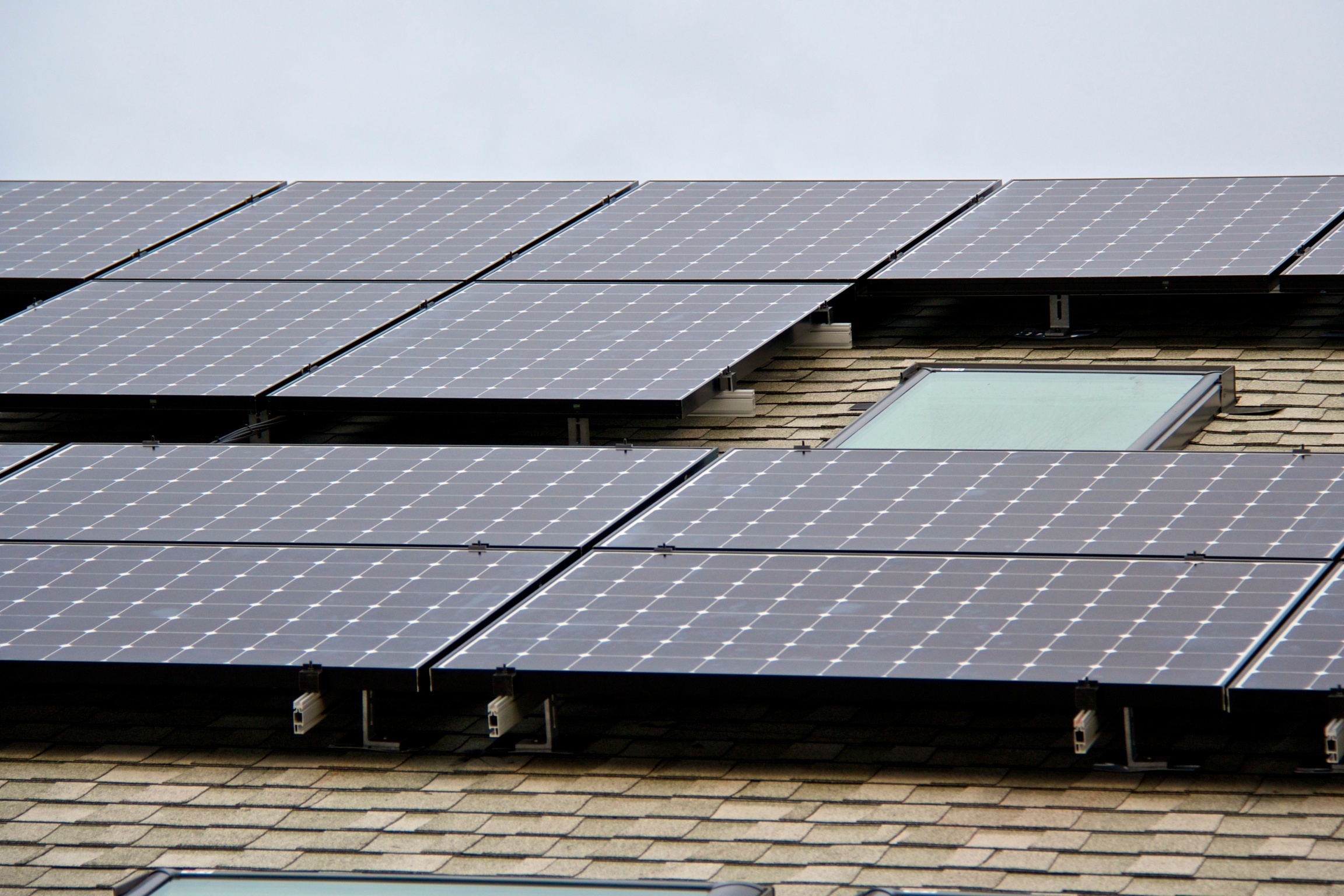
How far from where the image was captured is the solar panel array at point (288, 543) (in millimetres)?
12703

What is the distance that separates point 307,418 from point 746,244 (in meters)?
5.23

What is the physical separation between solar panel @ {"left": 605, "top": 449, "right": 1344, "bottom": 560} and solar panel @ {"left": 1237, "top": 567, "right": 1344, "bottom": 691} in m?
0.86

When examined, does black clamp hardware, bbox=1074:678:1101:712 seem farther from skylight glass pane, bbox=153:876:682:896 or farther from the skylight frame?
the skylight frame

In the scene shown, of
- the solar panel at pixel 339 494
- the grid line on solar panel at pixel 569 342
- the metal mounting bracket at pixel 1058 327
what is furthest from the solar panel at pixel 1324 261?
the solar panel at pixel 339 494

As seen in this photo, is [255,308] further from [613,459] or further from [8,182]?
[8,182]

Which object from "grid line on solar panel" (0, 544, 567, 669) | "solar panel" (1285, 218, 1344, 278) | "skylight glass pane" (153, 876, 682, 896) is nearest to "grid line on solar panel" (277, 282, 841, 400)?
"grid line on solar panel" (0, 544, 567, 669)

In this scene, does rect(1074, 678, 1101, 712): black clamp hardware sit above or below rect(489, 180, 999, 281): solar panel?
below

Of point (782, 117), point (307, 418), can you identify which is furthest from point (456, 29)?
point (307, 418)

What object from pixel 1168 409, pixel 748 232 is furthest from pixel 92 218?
pixel 1168 409

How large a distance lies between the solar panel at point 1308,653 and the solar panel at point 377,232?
11548 mm

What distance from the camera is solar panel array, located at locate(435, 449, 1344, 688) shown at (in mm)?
11523

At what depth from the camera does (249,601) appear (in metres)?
13.3

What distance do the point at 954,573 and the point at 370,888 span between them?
553 cm

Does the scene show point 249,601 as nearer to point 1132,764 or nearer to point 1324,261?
point 1132,764
